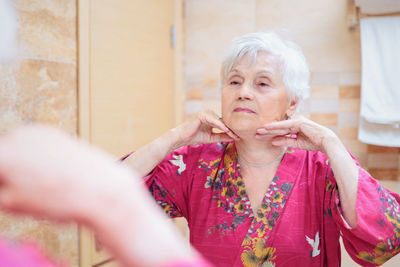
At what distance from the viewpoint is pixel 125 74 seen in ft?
Result: 5.92

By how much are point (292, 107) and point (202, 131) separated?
342 millimetres

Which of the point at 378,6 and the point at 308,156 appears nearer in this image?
the point at 308,156

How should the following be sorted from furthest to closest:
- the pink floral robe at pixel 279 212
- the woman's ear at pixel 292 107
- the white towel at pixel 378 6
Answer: the white towel at pixel 378 6 < the woman's ear at pixel 292 107 < the pink floral robe at pixel 279 212

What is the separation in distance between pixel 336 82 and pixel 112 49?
1.14m

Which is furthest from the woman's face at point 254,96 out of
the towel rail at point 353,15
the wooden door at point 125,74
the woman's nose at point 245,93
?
the towel rail at point 353,15

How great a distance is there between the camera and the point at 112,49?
1.71 meters

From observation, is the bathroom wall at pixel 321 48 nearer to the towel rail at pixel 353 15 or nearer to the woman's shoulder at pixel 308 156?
the towel rail at pixel 353 15

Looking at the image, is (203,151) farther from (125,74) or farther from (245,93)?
(125,74)

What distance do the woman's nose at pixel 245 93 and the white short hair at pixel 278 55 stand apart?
3.6 inches

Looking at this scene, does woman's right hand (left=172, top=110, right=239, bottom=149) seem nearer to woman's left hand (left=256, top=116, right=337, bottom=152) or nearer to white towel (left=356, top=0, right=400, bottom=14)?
woman's left hand (left=256, top=116, right=337, bottom=152)

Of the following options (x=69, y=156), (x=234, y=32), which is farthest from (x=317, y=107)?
(x=69, y=156)

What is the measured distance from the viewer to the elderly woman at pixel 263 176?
1.08 meters

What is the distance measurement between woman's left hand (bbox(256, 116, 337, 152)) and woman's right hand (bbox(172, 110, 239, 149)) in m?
0.13

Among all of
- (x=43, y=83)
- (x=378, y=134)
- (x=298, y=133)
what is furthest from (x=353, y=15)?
(x=43, y=83)
